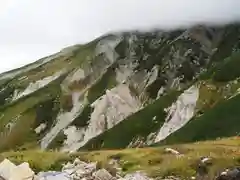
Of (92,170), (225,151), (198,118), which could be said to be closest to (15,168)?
(92,170)

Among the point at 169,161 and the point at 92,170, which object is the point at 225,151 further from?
the point at 92,170

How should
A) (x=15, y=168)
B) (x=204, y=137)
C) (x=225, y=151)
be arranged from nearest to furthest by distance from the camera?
(x=15, y=168) < (x=225, y=151) < (x=204, y=137)

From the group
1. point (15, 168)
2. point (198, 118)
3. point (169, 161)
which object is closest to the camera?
point (15, 168)

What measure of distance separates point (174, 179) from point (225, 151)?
45.6 feet

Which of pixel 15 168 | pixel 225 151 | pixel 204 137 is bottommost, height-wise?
pixel 204 137

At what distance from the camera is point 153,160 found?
62.1 m

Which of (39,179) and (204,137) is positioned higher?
(39,179)

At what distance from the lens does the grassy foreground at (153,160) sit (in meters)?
56.2

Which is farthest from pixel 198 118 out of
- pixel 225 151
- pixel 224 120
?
pixel 225 151

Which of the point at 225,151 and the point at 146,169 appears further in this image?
the point at 225,151

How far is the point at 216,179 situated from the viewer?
51.4m

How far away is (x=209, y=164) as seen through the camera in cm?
5691

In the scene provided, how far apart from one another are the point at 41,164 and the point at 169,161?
48.0ft

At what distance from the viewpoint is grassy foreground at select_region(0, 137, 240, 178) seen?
56156 mm
